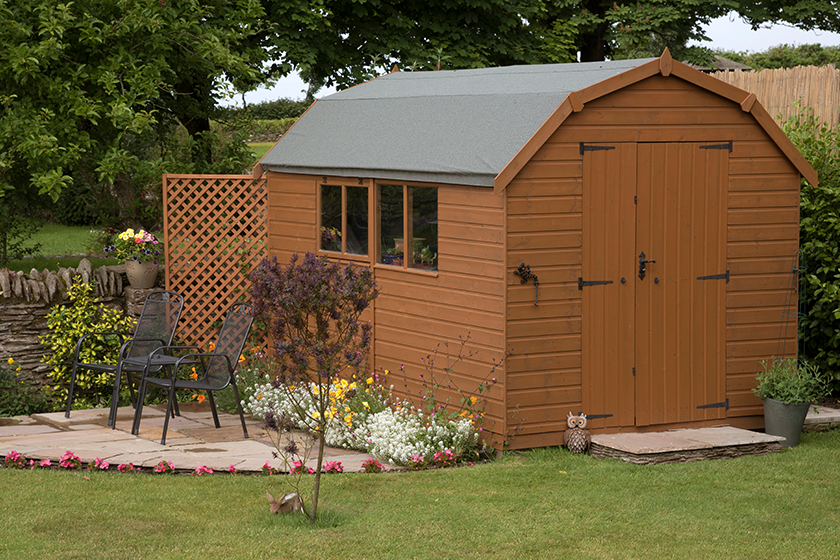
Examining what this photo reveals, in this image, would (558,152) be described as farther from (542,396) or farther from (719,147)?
(542,396)

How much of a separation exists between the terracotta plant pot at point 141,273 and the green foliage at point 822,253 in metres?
6.08

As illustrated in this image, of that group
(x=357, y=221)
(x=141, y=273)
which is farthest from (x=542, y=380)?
(x=141, y=273)

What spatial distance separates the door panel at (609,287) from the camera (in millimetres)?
7051

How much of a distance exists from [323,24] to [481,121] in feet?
20.9

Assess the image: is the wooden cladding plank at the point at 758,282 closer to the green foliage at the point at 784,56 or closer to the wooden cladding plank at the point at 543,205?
the wooden cladding plank at the point at 543,205

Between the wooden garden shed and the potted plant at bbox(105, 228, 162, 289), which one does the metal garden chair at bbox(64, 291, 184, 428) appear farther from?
the wooden garden shed

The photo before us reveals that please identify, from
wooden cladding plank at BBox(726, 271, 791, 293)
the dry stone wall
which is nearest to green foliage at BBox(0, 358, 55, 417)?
the dry stone wall

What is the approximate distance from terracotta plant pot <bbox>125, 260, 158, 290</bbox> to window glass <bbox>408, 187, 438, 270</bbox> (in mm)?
3161

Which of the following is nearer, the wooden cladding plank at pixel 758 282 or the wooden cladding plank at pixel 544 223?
the wooden cladding plank at pixel 544 223

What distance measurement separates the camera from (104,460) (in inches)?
262

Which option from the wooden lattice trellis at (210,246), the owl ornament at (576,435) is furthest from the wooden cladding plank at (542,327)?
the wooden lattice trellis at (210,246)

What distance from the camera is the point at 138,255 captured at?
961cm

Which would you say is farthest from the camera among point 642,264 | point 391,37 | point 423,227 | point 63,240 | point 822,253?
point 63,240

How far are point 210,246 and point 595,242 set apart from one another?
4.24 meters
